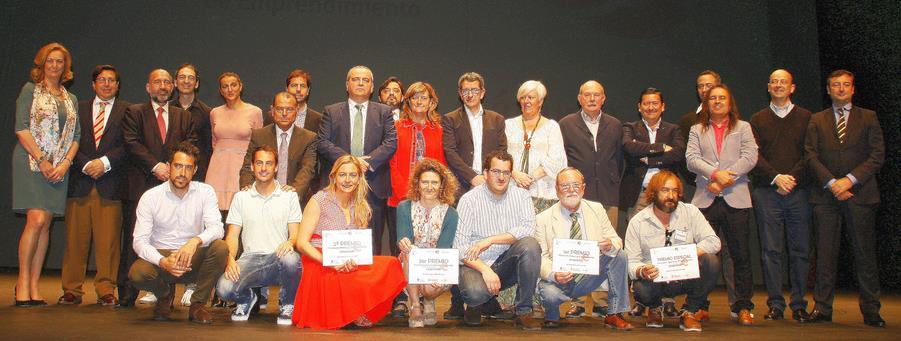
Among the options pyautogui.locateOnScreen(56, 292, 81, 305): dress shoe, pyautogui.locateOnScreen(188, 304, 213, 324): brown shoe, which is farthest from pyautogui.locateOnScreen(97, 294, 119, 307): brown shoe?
pyautogui.locateOnScreen(188, 304, 213, 324): brown shoe

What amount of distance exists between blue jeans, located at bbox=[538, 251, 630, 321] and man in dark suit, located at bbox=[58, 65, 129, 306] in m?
2.70

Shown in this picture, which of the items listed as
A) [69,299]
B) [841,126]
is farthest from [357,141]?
[841,126]

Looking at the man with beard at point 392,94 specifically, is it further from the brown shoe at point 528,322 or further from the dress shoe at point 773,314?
the dress shoe at point 773,314

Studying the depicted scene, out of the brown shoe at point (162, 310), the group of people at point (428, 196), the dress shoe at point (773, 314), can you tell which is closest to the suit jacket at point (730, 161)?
the group of people at point (428, 196)

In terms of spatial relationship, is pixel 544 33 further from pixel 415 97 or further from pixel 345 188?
pixel 345 188

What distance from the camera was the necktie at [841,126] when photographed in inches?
187

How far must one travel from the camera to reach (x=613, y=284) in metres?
4.08

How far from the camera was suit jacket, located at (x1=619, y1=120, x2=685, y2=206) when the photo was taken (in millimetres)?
5090

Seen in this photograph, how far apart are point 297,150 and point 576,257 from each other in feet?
6.25

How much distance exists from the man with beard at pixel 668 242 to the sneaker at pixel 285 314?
1859 mm

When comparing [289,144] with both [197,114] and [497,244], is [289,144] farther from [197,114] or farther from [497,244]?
[497,244]

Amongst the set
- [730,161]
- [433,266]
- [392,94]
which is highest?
[392,94]

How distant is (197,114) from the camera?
208 inches

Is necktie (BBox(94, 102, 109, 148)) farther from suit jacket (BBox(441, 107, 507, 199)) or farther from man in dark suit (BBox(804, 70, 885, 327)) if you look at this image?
man in dark suit (BBox(804, 70, 885, 327))
